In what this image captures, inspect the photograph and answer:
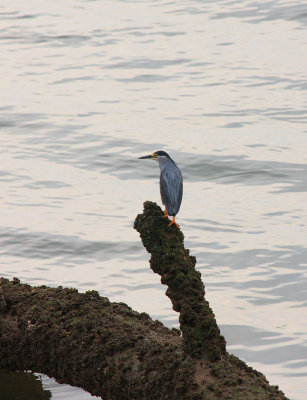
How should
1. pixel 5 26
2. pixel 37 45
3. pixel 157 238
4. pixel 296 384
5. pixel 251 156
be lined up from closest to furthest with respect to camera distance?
pixel 157 238
pixel 296 384
pixel 251 156
pixel 37 45
pixel 5 26

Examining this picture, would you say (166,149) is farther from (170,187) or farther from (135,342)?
(135,342)

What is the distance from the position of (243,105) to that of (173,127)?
2.12 m

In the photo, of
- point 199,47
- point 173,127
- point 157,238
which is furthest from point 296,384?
point 199,47

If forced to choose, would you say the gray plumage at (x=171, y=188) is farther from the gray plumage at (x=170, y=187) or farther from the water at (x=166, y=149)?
the water at (x=166, y=149)

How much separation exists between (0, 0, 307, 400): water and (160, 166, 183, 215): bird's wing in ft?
7.18

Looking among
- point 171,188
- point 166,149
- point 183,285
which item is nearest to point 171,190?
point 171,188

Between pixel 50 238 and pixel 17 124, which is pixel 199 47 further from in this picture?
pixel 50 238

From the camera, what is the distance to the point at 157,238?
21.0 feet

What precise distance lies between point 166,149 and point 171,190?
10124 millimetres

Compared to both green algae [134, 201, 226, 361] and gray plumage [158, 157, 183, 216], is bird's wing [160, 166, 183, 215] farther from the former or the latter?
green algae [134, 201, 226, 361]

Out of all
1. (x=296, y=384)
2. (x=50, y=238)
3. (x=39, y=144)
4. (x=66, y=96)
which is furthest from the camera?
(x=66, y=96)

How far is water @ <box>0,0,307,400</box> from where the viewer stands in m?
11.0

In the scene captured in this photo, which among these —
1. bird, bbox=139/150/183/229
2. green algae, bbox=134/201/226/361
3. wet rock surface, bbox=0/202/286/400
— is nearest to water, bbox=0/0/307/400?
wet rock surface, bbox=0/202/286/400

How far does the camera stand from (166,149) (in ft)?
57.3
